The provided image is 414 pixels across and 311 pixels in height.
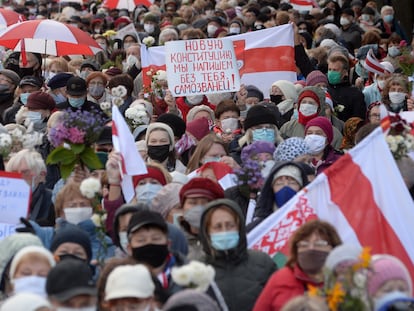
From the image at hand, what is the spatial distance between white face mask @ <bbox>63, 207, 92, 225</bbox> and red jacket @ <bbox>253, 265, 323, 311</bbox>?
2.36m

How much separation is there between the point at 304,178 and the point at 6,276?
8.21 feet

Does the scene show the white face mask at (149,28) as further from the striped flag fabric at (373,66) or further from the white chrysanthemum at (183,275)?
the white chrysanthemum at (183,275)

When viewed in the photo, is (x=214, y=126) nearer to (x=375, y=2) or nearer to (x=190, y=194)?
(x=190, y=194)

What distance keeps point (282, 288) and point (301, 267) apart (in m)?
0.21

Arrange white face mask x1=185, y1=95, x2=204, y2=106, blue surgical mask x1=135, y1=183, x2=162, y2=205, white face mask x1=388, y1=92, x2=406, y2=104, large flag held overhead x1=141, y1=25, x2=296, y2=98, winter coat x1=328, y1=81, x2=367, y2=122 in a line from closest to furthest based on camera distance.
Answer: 1. blue surgical mask x1=135, y1=183, x2=162, y2=205
2. white face mask x1=388, y1=92, x2=406, y2=104
3. winter coat x1=328, y1=81, x2=367, y2=122
4. white face mask x1=185, y1=95, x2=204, y2=106
5. large flag held overhead x1=141, y1=25, x2=296, y2=98

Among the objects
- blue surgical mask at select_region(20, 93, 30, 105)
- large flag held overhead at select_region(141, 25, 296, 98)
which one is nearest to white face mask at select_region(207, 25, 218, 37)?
large flag held overhead at select_region(141, 25, 296, 98)

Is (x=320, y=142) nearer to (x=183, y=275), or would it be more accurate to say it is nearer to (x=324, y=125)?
(x=324, y=125)

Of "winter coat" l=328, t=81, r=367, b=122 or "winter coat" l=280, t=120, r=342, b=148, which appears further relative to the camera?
"winter coat" l=328, t=81, r=367, b=122

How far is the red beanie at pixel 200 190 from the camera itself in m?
10.8

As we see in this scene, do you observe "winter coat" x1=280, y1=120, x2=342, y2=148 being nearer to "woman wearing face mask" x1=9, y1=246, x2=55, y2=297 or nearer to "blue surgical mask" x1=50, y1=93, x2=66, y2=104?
"blue surgical mask" x1=50, y1=93, x2=66, y2=104

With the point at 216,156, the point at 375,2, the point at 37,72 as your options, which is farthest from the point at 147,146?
the point at 375,2

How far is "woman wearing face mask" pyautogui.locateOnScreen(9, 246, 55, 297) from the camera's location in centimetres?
918

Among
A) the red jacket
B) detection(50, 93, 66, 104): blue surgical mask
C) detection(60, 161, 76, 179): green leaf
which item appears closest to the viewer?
the red jacket

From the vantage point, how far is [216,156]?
42.7 feet
